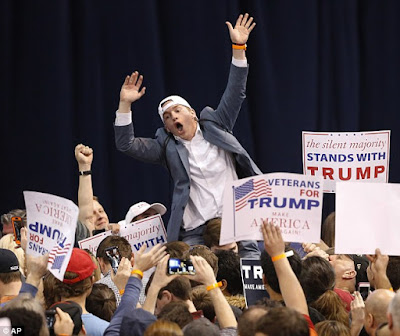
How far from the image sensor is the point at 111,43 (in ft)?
30.7

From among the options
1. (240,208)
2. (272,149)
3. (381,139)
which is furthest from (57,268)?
(272,149)

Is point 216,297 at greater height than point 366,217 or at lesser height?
lesser

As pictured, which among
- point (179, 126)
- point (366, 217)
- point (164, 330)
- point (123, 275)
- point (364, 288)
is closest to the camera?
point (164, 330)

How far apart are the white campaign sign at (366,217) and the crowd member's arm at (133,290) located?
40.1 inches

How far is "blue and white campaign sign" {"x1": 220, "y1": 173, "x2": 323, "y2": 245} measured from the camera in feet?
16.2

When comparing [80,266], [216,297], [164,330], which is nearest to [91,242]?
[80,266]

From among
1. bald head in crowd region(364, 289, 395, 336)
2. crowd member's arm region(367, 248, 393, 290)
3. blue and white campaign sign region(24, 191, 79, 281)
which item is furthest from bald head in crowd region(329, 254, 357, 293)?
blue and white campaign sign region(24, 191, 79, 281)

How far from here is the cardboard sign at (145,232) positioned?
6422 millimetres

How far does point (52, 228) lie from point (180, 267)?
0.66 meters

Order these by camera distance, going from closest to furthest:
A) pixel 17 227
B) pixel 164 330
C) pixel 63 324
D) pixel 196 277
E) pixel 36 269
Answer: pixel 164 330 → pixel 63 324 → pixel 196 277 → pixel 36 269 → pixel 17 227

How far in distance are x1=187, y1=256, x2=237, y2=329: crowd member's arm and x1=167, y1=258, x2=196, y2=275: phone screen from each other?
6 centimetres

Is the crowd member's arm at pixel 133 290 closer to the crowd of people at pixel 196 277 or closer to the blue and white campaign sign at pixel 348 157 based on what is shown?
the crowd of people at pixel 196 277

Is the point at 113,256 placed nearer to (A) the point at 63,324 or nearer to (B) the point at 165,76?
(A) the point at 63,324

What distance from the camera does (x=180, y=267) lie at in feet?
14.7
